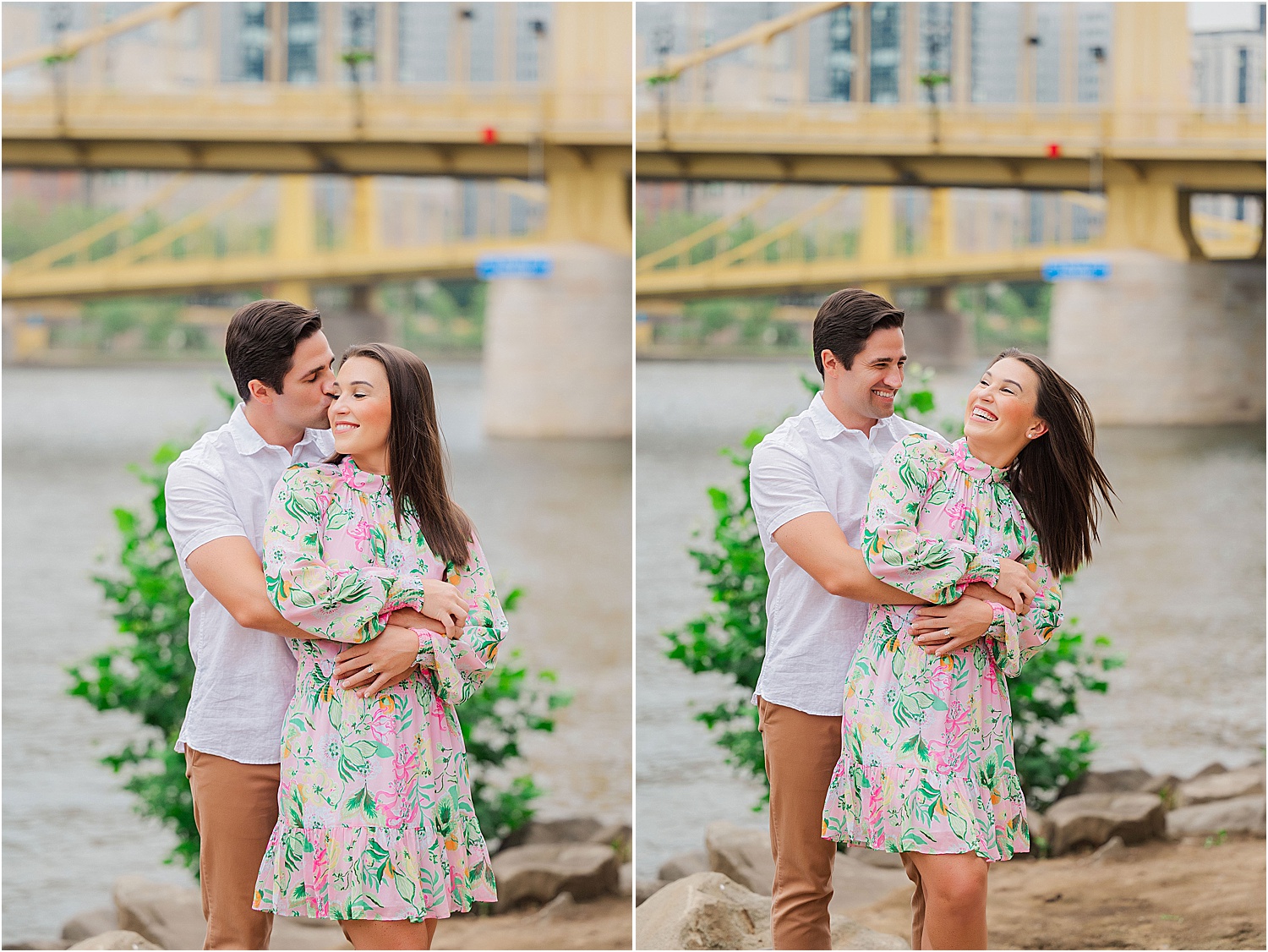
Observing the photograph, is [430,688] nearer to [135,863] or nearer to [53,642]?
[135,863]

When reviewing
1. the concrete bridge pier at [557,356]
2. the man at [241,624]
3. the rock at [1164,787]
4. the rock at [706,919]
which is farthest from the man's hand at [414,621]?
the concrete bridge pier at [557,356]

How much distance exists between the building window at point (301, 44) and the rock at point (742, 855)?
14419 millimetres

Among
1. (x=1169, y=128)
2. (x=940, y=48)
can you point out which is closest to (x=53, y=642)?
(x=940, y=48)

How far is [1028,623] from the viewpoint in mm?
1701

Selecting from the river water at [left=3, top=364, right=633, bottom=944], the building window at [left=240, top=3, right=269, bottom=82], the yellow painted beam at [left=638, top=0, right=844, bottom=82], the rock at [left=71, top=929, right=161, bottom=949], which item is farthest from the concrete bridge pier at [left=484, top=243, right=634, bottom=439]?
the rock at [left=71, top=929, right=161, bottom=949]

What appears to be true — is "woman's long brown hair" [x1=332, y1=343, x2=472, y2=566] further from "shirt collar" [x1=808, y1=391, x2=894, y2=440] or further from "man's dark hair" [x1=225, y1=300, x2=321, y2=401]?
"shirt collar" [x1=808, y1=391, x2=894, y2=440]

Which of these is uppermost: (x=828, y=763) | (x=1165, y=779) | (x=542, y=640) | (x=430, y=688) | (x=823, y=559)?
(x=823, y=559)

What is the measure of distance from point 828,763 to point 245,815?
2.47ft

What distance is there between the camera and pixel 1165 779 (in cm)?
369

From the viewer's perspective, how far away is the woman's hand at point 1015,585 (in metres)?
1.68

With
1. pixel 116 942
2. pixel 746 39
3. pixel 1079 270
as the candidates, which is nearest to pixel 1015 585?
pixel 116 942

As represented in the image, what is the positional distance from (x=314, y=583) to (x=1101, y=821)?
7.60 ft

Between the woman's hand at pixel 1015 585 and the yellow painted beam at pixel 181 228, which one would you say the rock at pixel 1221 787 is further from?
the yellow painted beam at pixel 181 228

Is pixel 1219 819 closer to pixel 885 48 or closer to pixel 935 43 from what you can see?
pixel 885 48
